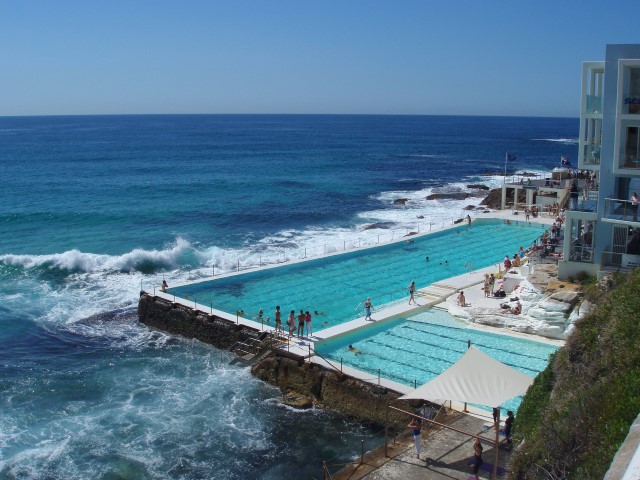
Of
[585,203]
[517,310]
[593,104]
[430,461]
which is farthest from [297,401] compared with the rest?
[593,104]

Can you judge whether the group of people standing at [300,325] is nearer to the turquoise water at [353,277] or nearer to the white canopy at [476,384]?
the turquoise water at [353,277]

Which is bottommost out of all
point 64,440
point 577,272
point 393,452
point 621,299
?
point 64,440

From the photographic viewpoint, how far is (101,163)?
86.9 meters

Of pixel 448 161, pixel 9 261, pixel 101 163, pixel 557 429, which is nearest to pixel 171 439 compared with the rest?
pixel 557 429

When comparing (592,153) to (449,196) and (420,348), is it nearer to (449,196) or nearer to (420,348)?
(420,348)

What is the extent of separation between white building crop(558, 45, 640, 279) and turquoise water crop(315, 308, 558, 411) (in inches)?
165

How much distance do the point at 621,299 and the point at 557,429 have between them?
3.86 meters

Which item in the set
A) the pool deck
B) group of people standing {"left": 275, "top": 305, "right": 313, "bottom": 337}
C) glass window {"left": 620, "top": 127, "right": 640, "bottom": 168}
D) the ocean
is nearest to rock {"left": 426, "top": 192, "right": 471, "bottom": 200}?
the ocean

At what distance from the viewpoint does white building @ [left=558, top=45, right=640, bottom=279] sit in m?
21.2

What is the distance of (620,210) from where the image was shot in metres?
21.9

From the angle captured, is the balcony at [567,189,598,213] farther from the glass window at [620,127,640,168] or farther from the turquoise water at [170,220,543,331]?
the turquoise water at [170,220,543,331]

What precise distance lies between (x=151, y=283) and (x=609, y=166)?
22.0 meters

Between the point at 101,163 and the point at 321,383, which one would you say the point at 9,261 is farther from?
the point at 101,163

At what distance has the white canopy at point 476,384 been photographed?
12969 millimetres
